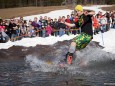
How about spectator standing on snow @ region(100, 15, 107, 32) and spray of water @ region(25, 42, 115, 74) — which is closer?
spray of water @ region(25, 42, 115, 74)

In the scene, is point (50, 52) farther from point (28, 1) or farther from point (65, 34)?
point (28, 1)

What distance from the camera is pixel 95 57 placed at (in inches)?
543

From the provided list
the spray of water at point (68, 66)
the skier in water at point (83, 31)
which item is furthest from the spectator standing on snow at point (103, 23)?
the skier in water at point (83, 31)

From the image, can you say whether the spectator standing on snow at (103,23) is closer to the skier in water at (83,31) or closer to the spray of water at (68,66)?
the spray of water at (68,66)

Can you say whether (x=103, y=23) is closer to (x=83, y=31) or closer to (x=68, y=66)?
(x=83, y=31)

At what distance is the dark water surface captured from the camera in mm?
9586

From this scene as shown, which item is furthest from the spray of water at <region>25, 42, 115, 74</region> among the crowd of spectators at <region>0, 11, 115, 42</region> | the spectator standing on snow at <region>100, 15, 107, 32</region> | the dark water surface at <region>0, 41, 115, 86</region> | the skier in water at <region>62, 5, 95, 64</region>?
the spectator standing on snow at <region>100, 15, 107, 32</region>

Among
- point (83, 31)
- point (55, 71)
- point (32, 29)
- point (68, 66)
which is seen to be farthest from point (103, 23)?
point (55, 71)

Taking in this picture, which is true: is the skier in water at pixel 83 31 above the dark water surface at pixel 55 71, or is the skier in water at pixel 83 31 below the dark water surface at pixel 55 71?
above

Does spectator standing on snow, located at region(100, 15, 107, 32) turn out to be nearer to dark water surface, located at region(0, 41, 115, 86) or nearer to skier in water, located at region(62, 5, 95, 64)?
dark water surface, located at region(0, 41, 115, 86)

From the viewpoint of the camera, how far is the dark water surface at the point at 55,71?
959 cm

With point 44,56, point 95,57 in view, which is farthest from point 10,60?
point 95,57

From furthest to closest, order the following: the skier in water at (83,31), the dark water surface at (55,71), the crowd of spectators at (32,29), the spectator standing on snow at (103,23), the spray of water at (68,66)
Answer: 1. the spectator standing on snow at (103,23)
2. the crowd of spectators at (32,29)
3. the spray of water at (68,66)
4. the skier in water at (83,31)
5. the dark water surface at (55,71)

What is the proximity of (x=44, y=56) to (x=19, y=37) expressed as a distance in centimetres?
505
